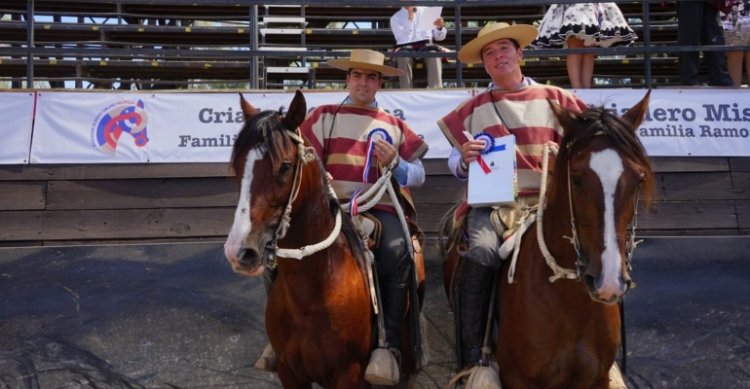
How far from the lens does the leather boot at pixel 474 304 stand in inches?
145

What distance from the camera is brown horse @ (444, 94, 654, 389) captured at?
2.83m

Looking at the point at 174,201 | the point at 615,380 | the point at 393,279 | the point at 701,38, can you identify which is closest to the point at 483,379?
the point at 615,380

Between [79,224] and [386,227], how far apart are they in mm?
2951

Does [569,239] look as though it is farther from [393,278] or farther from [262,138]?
[262,138]

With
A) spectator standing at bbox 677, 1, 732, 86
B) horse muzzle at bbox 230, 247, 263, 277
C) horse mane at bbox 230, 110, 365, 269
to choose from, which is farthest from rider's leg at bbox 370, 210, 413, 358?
spectator standing at bbox 677, 1, 732, 86

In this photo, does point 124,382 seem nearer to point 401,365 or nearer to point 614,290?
point 401,365

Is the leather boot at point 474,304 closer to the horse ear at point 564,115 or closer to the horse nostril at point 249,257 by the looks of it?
the horse ear at point 564,115

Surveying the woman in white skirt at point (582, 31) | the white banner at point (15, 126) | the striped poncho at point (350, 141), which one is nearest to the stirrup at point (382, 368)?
the striped poncho at point (350, 141)

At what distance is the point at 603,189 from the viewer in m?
2.86

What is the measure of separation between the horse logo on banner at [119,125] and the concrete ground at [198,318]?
87 cm

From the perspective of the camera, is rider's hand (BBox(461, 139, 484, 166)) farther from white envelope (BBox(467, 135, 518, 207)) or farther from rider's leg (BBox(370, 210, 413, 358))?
rider's leg (BBox(370, 210, 413, 358))

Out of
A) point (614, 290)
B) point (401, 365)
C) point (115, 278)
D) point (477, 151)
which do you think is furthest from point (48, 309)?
point (614, 290)

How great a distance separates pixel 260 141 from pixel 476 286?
1.35 meters

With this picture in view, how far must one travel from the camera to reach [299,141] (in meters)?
3.49
